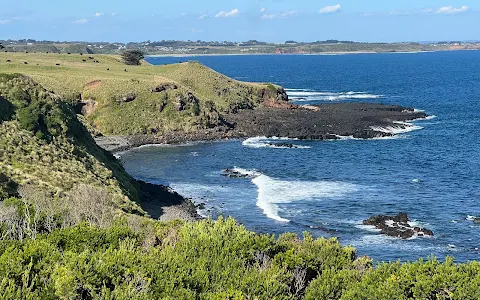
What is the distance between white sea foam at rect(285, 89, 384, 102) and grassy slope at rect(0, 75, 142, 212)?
93.0 m

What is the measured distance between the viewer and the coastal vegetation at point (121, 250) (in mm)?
21109

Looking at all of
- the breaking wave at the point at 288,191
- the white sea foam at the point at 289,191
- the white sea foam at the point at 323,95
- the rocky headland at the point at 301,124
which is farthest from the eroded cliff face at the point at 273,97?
the white sea foam at the point at 289,191

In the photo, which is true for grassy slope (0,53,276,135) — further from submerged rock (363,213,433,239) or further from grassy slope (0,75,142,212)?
submerged rock (363,213,433,239)

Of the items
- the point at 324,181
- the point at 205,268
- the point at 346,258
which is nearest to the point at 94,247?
Answer: the point at 205,268

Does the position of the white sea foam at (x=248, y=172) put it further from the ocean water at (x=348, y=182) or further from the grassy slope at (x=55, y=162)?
the grassy slope at (x=55, y=162)

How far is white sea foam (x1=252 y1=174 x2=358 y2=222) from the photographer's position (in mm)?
58787

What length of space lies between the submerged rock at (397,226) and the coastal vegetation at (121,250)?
12.2m

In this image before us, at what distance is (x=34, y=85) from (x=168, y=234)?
42.9 m

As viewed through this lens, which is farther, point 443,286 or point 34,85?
point 34,85

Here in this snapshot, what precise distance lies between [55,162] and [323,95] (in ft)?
393

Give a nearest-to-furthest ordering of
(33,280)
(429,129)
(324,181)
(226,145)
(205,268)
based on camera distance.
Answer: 1. (33,280)
2. (205,268)
3. (324,181)
4. (226,145)
5. (429,129)

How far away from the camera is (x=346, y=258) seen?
94.9 feet

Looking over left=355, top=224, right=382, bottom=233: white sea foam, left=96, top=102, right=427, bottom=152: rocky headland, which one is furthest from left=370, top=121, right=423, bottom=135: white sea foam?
left=355, top=224, right=382, bottom=233: white sea foam

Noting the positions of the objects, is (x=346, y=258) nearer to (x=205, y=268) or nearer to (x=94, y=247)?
(x=205, y=268)
